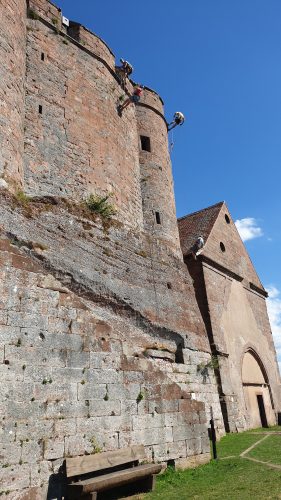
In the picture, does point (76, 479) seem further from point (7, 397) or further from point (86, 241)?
point (86, 241)

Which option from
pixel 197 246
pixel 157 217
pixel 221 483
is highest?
pixel 197 246

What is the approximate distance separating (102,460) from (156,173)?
35.8 ft

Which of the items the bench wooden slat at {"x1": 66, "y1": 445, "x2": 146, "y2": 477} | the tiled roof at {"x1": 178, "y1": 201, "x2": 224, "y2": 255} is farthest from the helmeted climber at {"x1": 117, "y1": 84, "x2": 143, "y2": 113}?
the bench wooden slat at {"x1": 66, "y1": 445, "x2": 146, "y2": 477}

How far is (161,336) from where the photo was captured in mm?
11906

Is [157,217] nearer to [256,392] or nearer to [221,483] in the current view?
[256,392]

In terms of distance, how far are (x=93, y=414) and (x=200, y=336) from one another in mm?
6480

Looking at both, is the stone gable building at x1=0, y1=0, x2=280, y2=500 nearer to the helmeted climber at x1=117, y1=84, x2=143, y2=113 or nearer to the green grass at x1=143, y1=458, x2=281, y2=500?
the helmeted climber at x1=117, y1=84, x2=143, y2=113

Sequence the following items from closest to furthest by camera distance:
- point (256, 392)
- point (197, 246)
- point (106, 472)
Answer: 1. point (106, 472)
2. point (197, 246)
3. point (256, 392)

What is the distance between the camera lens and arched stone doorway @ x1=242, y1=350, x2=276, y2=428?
17.5 meters

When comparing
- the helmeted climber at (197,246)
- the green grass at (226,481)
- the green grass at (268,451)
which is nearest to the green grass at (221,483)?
the green grass at (226,481)

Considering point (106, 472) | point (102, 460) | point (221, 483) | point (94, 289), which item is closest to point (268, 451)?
point (221, 483)

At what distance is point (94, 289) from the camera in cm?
1029

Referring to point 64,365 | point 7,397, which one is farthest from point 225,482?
point 7,397

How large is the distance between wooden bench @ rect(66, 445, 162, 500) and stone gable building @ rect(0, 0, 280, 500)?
0.67 ft
